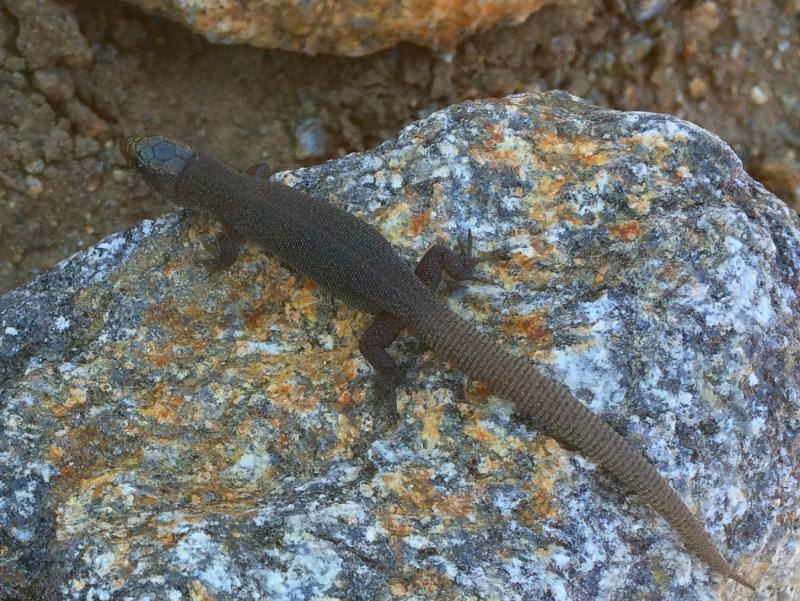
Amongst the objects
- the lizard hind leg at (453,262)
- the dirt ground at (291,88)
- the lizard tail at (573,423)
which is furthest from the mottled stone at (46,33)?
the lizard tail at (573,423)

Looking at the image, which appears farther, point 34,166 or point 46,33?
point 34,166

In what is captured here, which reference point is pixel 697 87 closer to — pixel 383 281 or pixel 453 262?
pixel 453 262

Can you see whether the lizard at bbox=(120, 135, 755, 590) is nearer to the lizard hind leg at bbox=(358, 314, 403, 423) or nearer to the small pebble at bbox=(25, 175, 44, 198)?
the lizard hind leg at bbox=(358, 314, 403, 423)

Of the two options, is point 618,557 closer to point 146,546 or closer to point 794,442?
point 794,442

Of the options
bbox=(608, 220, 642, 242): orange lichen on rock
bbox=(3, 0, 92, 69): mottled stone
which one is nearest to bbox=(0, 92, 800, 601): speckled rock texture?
bbox=(608, 220, 642, 242): orange lichen on rock

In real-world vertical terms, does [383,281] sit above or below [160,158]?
below

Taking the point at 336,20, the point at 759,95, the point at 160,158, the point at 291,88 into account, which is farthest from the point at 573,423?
the point at 759,95
